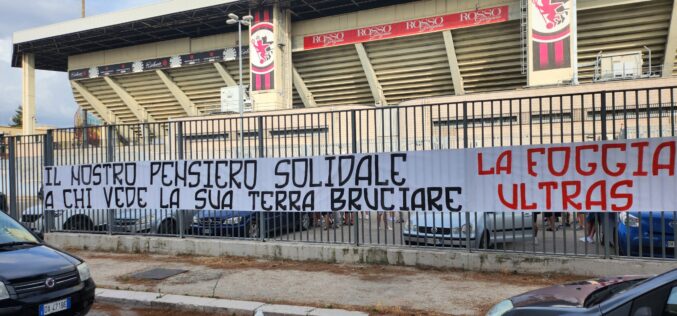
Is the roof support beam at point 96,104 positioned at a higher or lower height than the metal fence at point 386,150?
higher

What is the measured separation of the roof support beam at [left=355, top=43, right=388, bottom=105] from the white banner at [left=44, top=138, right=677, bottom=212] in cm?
2622

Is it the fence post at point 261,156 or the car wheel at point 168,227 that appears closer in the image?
the fence post at point 261,156

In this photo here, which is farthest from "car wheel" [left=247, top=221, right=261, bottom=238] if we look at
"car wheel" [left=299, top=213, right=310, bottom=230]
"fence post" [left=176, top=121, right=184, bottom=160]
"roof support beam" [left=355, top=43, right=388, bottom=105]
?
"roof support beam" [left=355, top=43, right=388, bottom=105]

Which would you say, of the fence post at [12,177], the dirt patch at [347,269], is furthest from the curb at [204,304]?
the fence post at [12,177]

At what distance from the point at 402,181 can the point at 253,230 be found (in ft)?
10.1

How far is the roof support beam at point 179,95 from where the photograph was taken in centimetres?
4312

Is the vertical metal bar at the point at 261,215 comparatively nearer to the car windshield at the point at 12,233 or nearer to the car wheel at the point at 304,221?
the car wheel at the point at 304,221

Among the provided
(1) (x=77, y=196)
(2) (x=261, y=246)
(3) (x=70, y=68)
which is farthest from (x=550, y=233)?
(3) (x=70, y=68)

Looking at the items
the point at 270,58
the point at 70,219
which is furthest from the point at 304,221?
the point at 270,58

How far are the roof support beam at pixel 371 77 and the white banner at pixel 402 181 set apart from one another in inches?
1032

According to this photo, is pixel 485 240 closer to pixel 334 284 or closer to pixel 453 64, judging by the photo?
pixel 334 284

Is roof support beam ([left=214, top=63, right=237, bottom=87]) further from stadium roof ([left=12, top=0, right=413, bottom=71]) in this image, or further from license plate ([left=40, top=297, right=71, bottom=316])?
license plate ([left=40, top=297, right=71, bottom=316])

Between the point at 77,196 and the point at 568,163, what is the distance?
370 inches

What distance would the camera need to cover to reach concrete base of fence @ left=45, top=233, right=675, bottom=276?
6.87 m
